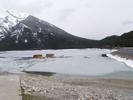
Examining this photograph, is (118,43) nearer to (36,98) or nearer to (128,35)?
(128,35)

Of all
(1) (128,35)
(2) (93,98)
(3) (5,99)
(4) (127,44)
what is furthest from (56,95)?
(1) (128,35)

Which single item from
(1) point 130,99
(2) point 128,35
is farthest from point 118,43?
(1) point 130,99

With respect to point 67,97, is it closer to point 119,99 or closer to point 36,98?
point 36,98

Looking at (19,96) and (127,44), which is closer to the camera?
(19,96)

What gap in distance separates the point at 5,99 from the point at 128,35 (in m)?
150

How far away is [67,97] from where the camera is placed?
1013cm

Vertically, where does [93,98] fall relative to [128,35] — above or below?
below

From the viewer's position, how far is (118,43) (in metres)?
154

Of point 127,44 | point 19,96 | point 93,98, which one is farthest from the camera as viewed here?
point 127,44

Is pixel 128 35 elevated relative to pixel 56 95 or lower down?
elevated

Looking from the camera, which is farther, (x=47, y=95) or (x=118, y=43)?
(x=118, y=43)

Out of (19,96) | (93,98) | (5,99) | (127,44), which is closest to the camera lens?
(5,99)

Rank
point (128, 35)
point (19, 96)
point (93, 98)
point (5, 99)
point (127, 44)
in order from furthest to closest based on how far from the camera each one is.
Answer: point (128, 35) < point (127, 44) < point (93, 98) < point (19, 96) < point (5, 99)

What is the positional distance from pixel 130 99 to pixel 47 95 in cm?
456
